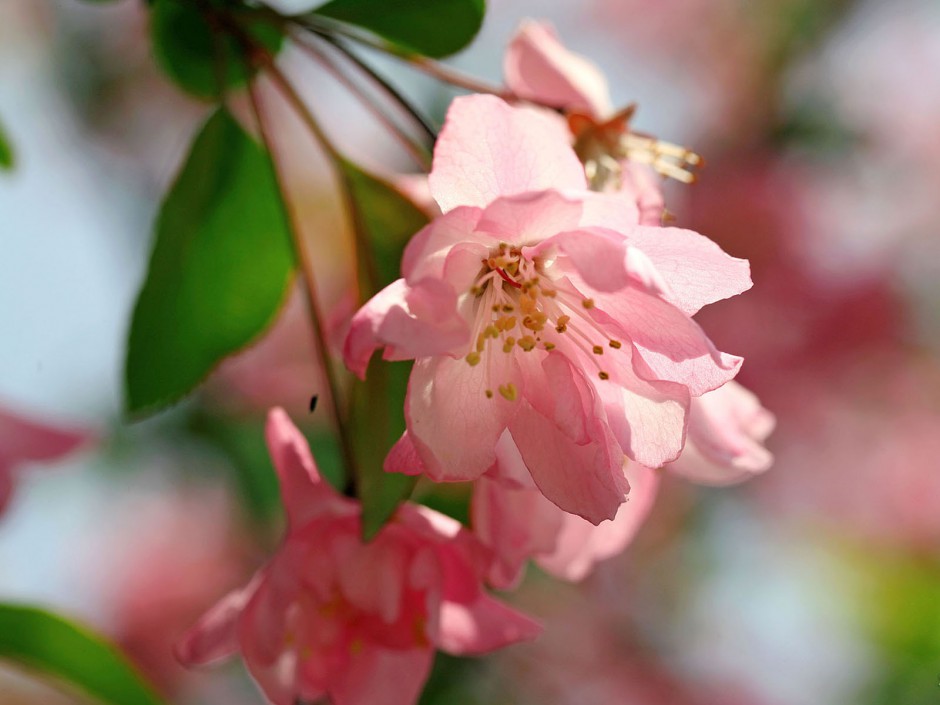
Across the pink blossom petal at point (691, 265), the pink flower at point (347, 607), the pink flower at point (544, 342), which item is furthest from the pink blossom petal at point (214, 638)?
the pink blossom petal at point (691, 265)

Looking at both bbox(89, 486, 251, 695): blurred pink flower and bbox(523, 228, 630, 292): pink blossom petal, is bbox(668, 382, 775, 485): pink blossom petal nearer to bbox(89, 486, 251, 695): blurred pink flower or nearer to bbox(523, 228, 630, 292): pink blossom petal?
Result: bbox(523, 228, 630, 292): pink blossom petal

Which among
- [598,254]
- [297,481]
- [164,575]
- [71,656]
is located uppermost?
[598,254]

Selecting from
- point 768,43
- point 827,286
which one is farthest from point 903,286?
point 768,43

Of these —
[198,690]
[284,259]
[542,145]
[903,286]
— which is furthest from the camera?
[903,286]

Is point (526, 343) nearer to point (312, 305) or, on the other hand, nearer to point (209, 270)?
point (312, 305)

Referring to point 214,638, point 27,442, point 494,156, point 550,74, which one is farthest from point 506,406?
point 27,442

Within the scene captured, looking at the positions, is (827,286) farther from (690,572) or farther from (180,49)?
(180,49)
